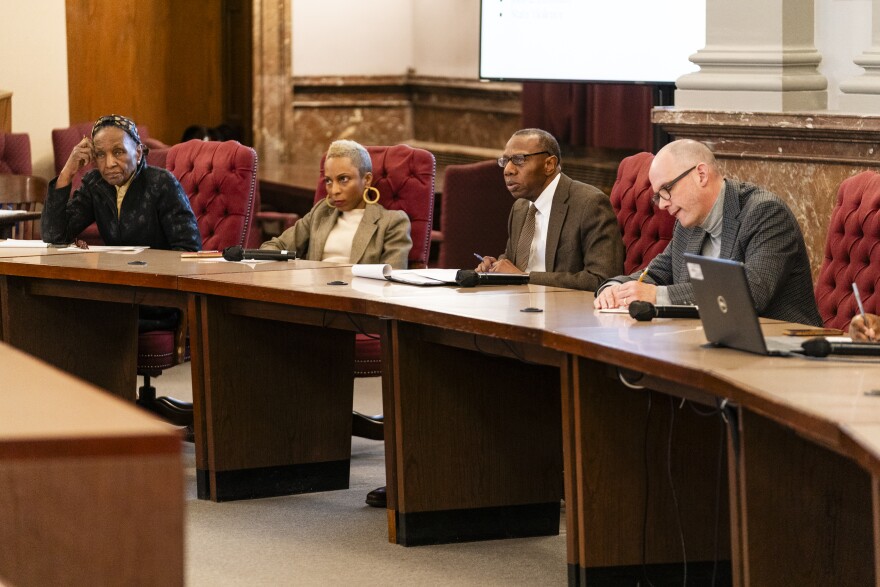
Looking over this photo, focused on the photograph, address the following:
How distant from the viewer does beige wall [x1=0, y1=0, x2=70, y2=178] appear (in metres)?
9.10

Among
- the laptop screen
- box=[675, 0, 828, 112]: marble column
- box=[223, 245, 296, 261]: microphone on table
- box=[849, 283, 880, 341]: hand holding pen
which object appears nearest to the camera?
the laptop screen

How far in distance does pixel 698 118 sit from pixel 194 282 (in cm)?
191

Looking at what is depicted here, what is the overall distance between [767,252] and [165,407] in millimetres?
2454

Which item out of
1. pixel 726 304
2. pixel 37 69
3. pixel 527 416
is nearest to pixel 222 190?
pixel 527 416

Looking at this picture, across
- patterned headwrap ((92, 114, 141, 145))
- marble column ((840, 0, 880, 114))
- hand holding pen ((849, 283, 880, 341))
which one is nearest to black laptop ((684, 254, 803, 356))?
hand holding pen ((849, 283, 880, 341))

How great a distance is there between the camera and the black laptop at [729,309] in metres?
2.74

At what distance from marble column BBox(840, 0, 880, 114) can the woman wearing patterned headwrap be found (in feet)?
7.52

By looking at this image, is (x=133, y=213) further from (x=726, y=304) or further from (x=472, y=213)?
(x=726, y=304)

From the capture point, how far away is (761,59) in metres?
4.96

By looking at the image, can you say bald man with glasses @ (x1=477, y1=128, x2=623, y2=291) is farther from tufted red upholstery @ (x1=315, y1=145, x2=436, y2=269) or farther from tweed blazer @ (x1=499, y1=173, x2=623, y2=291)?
tufted red upholstery @ (x1=315, y1=145, x2=436, y2=269)

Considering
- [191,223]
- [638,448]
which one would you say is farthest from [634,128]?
[638,448]

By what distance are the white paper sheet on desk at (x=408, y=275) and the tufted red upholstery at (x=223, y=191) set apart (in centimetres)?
135

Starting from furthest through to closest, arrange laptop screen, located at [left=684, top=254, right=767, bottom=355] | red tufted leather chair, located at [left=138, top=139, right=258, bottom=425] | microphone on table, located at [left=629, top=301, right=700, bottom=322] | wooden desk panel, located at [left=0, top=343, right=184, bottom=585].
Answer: red tufted leather chair, located at [left=138, top=139, right=258, bottom=425], microphone on table, located at [left=629, top=301, right=700, bottom=322], laptop screen, located at [left=684, top=254, right=767, bottom=355], wooden desk panel, located at [left=0, top=343, right=184, bottom=585]

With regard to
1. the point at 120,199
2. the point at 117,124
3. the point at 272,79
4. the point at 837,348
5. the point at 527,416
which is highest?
the point at 272,79
